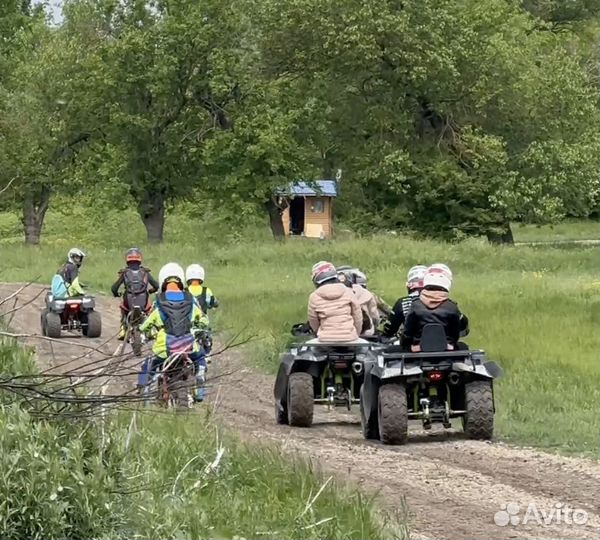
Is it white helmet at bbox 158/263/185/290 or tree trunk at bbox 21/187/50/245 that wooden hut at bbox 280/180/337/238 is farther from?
white helmet at bbox 158/263/185/290

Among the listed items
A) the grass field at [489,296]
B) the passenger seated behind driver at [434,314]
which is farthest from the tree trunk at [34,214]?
the passenger seated behind driver at [434,314]

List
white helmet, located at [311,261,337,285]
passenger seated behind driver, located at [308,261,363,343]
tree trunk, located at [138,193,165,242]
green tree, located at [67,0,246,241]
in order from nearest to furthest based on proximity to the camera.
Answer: passenger seated behind driver, located at [308,261,363,343], white helmet, located at [311,261,337,285], green tree, located at [67,0,246,241], tree trunk, located at [138,193,165,242]

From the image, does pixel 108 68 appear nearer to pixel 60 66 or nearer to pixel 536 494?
pixel 60 66

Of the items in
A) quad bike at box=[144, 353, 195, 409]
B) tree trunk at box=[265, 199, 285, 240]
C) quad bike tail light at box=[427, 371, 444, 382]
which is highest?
tree trunk at box=[265, 199, 285, 240]

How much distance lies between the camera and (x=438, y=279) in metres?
11.2

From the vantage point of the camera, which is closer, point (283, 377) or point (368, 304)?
point (283, 377)

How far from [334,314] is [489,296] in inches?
412

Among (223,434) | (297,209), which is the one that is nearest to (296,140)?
(297,209)

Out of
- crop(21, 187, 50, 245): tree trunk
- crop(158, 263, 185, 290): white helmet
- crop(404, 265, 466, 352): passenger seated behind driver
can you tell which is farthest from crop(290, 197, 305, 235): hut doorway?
crop(404, 265, 466, 352): passenger seated behind driver

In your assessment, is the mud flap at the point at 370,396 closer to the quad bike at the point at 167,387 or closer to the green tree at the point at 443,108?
the quad bike at the point at 167,387

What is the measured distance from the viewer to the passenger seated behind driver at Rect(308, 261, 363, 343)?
12305 millimetres

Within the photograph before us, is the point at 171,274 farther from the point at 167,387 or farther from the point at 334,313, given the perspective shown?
the point at 167,387

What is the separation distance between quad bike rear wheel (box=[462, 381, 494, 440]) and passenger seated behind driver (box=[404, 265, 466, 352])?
21.8 inches

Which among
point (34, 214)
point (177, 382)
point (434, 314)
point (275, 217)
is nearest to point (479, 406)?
point (434, 314)
